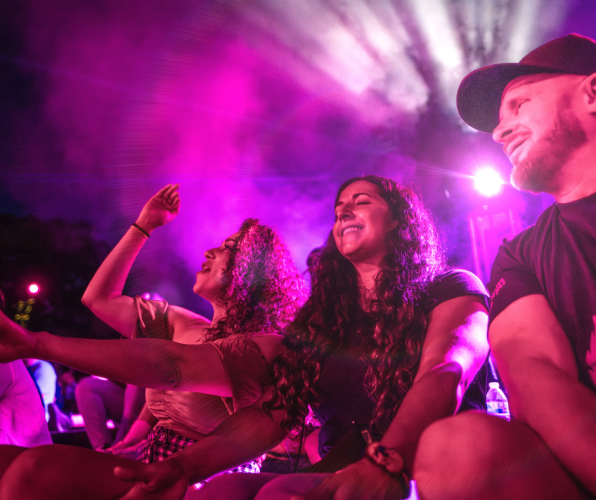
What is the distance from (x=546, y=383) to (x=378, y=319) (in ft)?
1.96

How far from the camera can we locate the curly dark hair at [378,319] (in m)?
1.25

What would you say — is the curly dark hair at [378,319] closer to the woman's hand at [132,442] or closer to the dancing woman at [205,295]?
the dancing woman at [205,295]

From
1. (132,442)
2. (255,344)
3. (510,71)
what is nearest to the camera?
(510,71)

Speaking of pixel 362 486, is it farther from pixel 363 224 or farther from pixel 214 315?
pixel 214 315

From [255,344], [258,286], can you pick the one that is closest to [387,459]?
[255,344]

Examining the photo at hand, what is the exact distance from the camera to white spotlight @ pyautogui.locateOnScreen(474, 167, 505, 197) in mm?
2613

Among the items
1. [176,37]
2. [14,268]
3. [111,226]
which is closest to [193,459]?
[176,37]

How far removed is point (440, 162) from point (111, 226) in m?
3.47

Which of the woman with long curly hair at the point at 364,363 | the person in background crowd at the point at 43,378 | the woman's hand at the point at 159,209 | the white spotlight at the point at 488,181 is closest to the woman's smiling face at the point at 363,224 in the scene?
the woman with long curly hair at the point at 364,363

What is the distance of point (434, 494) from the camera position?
62 centimetres

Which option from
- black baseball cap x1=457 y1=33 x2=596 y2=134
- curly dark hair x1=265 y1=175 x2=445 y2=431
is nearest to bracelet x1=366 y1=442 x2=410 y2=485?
curly dark hair x1=265 y1=175 x2=445 y2=431

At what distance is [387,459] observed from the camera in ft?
2.23

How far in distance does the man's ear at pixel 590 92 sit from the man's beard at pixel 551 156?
0.05 metres

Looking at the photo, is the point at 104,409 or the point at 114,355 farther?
the point at 104,409
